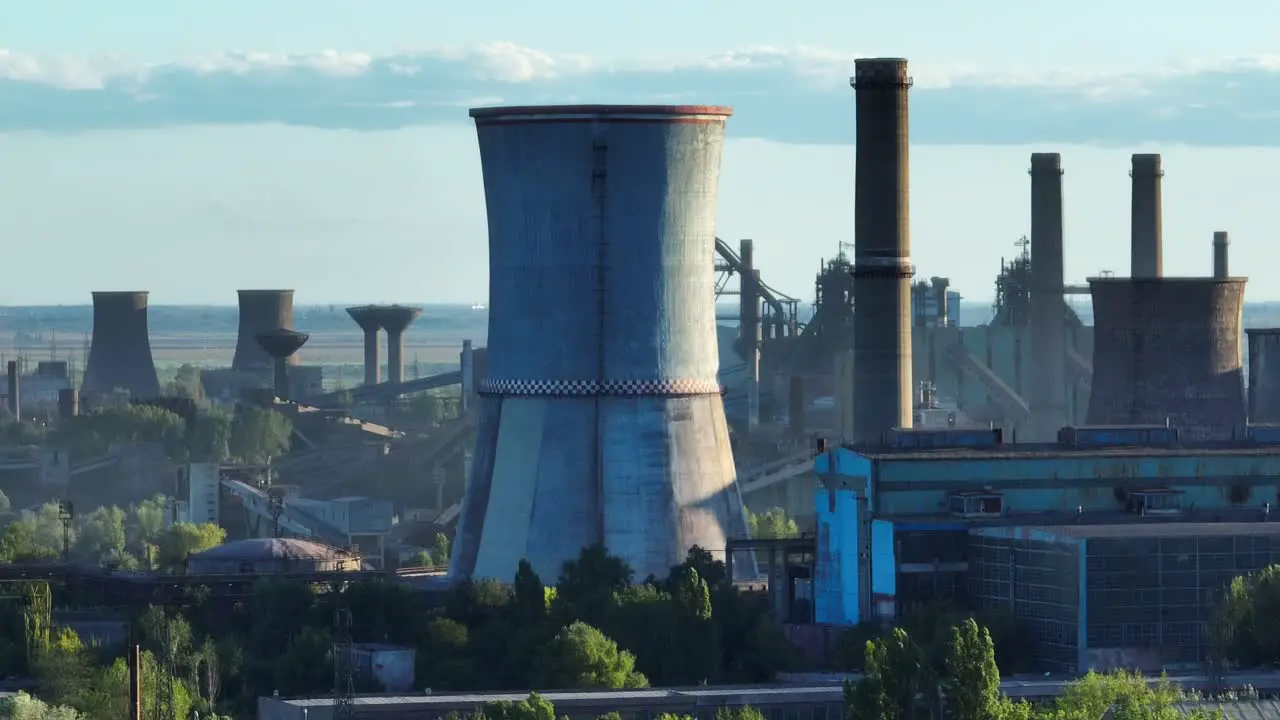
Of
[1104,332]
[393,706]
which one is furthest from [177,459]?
[393,706]

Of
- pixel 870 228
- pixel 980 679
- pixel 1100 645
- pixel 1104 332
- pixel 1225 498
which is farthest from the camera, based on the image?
pixel 1104 332

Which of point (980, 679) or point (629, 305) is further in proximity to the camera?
point (629, 305)

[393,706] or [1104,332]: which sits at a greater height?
[1104,332]

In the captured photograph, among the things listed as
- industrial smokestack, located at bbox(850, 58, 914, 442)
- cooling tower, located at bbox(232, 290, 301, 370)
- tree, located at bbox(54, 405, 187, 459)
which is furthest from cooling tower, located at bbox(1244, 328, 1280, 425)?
cooling tower, located at bbox(232, 290, 301, 370)

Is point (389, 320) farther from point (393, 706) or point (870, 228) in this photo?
point (393, 706)

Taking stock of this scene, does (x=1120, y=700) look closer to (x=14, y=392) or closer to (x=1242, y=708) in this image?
(x=1242, y=708)

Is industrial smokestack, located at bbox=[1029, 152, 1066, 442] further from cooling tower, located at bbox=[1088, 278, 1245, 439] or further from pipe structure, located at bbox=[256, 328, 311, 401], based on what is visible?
pipe structure, located at bbox=[256, 328, 311, 401]
